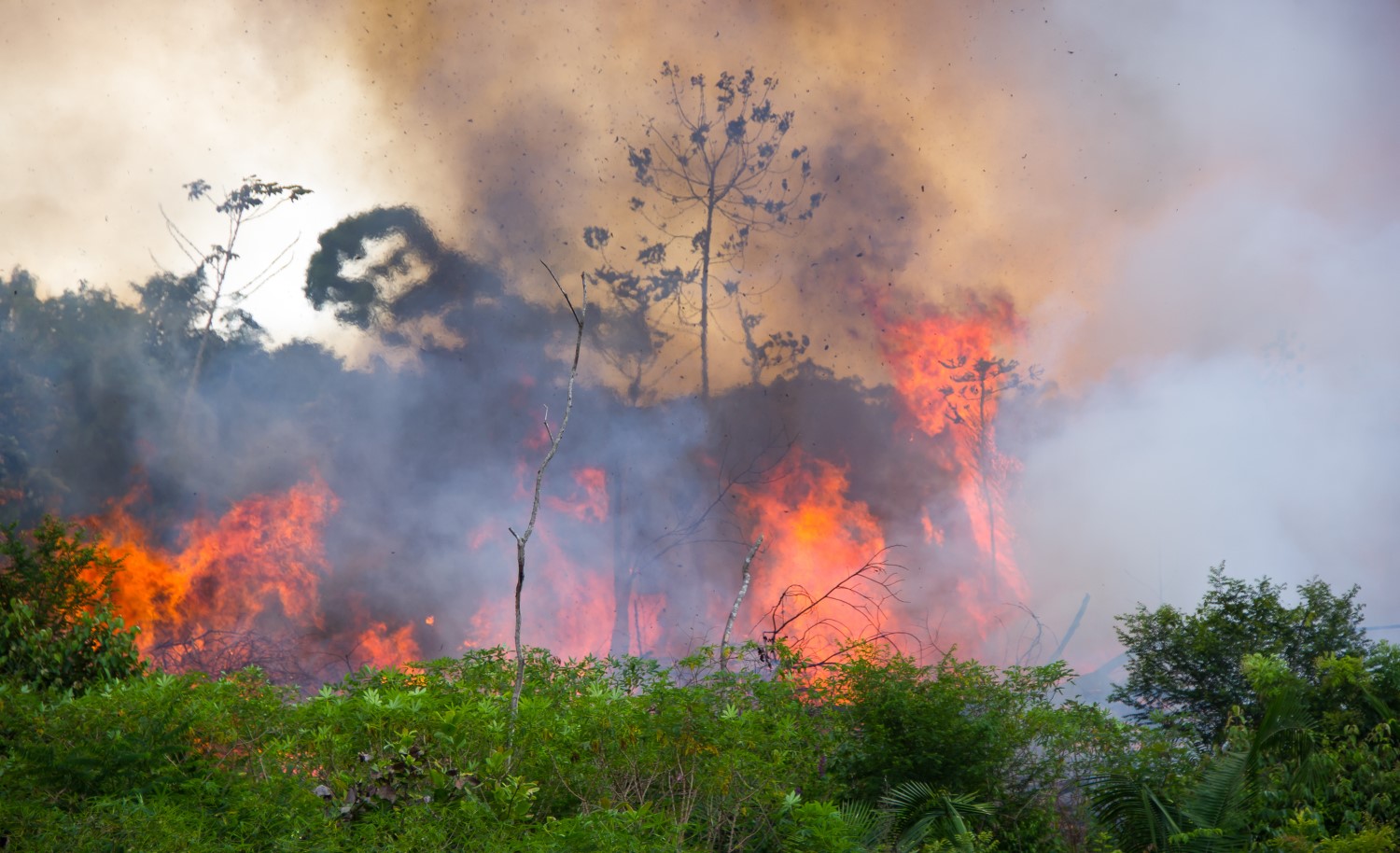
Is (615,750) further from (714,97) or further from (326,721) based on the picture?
(714,97)

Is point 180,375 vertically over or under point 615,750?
over

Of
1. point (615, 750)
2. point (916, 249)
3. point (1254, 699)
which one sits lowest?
point (615, 750)

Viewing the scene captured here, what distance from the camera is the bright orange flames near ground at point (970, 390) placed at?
13.3 m

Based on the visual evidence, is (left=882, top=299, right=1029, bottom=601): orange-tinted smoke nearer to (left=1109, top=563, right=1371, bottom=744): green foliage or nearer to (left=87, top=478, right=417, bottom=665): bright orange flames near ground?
(left=1109, top=563, right=1371, bottom=744): green foliage

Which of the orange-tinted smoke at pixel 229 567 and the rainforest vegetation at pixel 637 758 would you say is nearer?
the rainforest vegetation at pixel 637 758

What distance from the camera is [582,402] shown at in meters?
13.3

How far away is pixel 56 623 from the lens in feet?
26.8

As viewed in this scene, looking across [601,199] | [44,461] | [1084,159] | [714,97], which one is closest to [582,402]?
[601,199]

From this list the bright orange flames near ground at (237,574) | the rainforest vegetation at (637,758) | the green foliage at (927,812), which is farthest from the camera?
the bright orange flames near ground at (237,574)

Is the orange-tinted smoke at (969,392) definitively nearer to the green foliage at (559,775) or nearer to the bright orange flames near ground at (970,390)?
the bright orange flames near ground at (970,390)

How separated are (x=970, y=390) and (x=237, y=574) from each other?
8.92 metres

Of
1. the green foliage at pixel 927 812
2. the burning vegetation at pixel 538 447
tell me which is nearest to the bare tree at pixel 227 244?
the burning vegetation at pixel 538 447

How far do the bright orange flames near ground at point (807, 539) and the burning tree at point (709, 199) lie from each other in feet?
4.95

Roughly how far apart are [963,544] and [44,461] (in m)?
10.5
